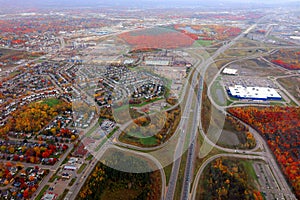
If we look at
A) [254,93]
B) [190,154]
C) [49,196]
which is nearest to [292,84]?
[254,93]

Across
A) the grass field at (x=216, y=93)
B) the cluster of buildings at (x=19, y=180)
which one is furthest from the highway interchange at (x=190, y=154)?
the cluster of buildings at (x=19, y=180)

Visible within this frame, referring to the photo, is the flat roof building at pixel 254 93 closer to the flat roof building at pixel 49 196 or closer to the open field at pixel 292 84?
the open field at pixel 292 84

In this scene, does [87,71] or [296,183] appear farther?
[87,71]

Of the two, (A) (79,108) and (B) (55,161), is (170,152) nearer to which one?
(B) (55,161)

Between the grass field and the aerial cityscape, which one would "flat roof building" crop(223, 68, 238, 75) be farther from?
the grass field

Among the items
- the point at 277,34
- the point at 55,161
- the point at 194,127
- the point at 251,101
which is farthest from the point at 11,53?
the point at 277,34

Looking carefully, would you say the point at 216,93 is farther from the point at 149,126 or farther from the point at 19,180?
the point at 19,180
